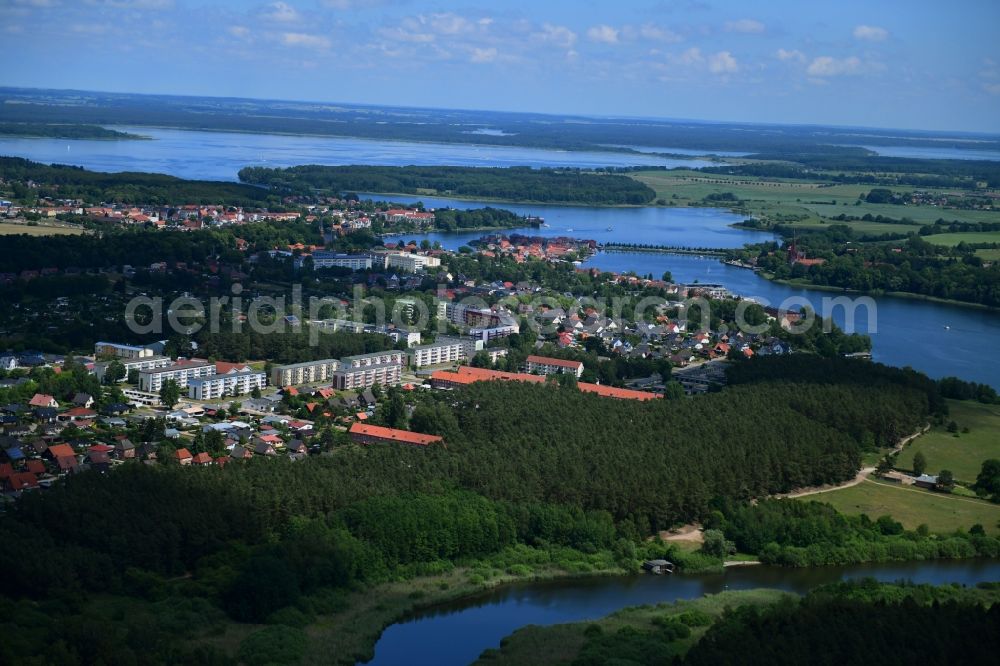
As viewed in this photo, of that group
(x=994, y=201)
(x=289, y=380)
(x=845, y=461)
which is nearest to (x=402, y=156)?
(x=994, y=201)

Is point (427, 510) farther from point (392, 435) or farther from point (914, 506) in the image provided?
point (914, 506)

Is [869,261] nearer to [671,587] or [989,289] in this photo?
[989,289]

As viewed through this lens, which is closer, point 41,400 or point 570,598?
point 570,598

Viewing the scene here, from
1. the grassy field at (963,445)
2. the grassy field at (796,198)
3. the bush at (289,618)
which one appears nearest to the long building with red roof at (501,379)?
the grassy field at (963,445)

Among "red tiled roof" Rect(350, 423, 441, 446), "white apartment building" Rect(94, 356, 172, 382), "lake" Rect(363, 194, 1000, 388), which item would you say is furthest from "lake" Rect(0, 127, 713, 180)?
"red tiled roof" Rect(350, 423, 441, 446)

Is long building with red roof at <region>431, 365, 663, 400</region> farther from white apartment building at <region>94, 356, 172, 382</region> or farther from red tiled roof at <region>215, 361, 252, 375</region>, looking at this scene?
white apartment building at <region>94, 356, 172, 382</region>

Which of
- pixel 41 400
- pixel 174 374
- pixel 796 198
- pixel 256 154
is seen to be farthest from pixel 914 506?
pixel 256 154
